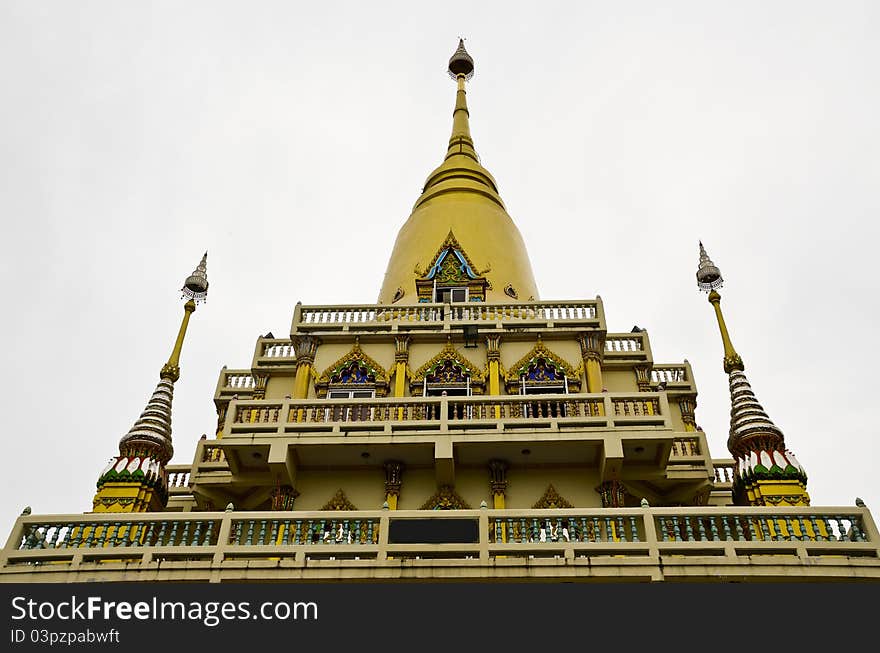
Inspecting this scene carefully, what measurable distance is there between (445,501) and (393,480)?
3.88 feet

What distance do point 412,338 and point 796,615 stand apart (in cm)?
1137

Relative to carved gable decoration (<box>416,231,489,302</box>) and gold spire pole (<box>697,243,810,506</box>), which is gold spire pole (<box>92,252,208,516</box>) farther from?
gold spire pole (<box>697,243,810,506</box>)

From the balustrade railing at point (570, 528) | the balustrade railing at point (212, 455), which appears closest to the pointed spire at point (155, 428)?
the balustrade railing at point (212, 455)

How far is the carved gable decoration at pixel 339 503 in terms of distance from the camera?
56.9 ft

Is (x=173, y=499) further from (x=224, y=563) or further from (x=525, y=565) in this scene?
(x=525, y=565)

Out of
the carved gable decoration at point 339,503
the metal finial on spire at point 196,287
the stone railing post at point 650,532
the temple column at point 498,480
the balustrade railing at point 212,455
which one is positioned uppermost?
the metal finial on spire at point 196,287

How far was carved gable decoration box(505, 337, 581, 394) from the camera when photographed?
19.7 metres

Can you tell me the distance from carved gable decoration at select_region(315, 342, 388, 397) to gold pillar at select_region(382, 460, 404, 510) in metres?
2.57

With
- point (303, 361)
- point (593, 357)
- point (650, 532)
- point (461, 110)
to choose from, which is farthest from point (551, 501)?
point (461, 110)

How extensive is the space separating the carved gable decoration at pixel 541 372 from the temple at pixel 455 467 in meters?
0.05

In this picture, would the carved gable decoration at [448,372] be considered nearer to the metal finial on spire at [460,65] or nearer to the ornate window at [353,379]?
the ornate window at [353,379]

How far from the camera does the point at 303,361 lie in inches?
798

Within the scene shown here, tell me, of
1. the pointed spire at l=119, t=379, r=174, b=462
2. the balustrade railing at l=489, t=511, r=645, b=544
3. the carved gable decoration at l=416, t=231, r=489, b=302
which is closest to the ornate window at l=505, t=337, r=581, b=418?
the carved gable decoration at l=416, t=231, r=489, b=302

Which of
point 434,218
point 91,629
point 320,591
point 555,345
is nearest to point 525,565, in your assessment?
point 320,591
